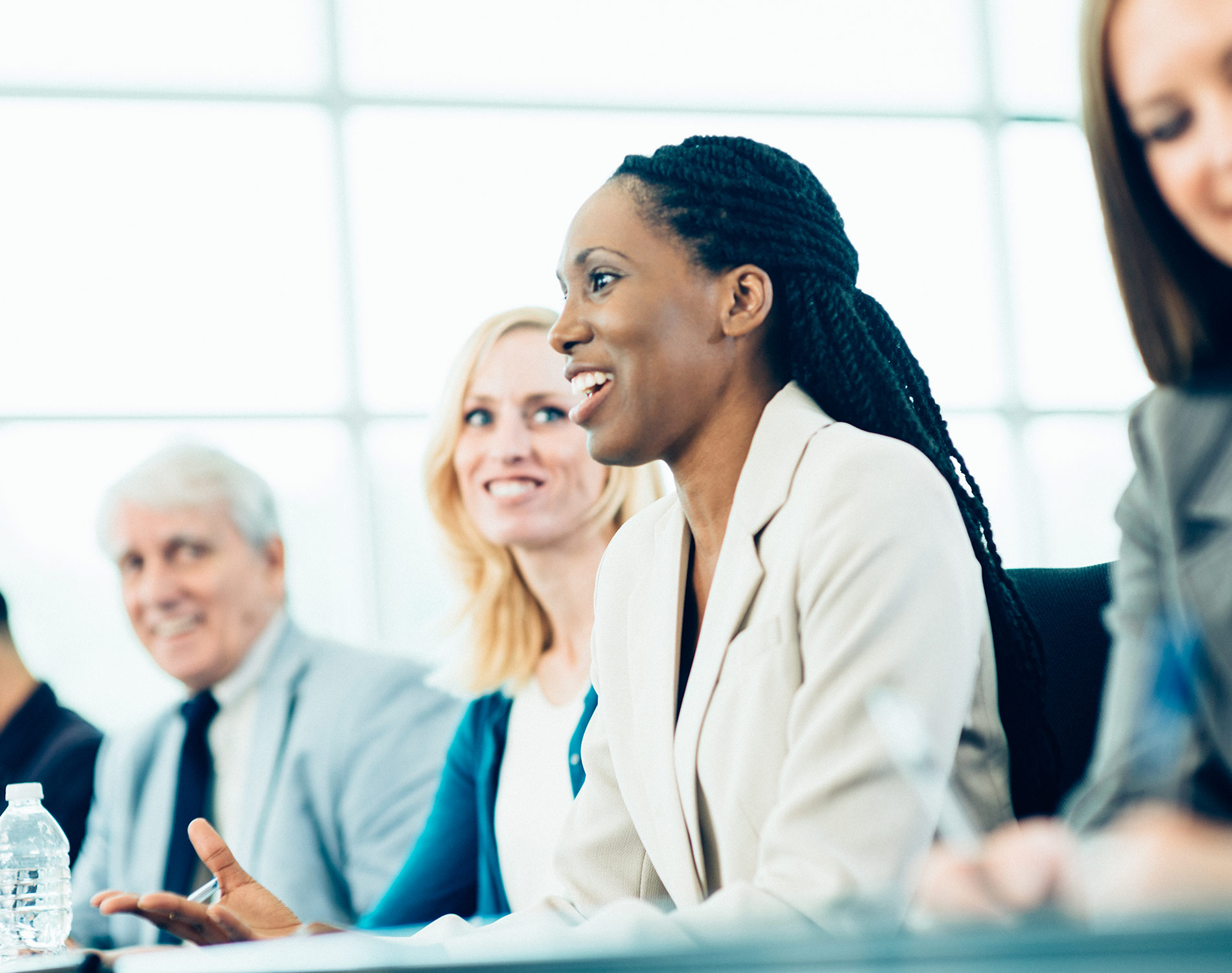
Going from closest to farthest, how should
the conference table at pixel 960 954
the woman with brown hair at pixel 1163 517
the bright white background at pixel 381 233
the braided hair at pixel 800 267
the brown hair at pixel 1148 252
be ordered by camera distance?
the conference table at pixel 960 954
the woman with brown hair at pixel 1163 517
the brown hair at pixel 1148 252
the braided hair at pixel 800 267
the bright white background at pixel 381 233

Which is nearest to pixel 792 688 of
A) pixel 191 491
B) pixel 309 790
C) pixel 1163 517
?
pixel 1163 517

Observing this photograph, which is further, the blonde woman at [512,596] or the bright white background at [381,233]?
the bright white background at [381,233]

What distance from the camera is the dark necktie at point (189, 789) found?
93.0 inches

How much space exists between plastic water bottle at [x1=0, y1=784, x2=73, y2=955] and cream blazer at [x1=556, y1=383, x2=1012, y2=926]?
2.23ft

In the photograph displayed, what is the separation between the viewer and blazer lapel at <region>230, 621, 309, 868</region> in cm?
239

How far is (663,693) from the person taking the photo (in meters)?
1.31

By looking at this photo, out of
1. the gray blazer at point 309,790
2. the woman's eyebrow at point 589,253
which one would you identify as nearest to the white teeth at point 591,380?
the woman's eyebrow at point 589,253

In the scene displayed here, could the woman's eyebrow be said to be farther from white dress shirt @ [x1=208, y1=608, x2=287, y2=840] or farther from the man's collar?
the man's collar

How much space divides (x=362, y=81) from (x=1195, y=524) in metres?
4.04

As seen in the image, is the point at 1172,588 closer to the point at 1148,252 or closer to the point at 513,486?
the point at 1148,252

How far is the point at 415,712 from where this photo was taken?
8.37 ft

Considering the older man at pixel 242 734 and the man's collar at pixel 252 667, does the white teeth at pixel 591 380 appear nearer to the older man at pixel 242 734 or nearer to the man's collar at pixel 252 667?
the older man at pixel 242 734

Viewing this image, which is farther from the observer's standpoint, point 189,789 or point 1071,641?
point 189,789

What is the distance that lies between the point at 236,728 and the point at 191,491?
0.52 m
